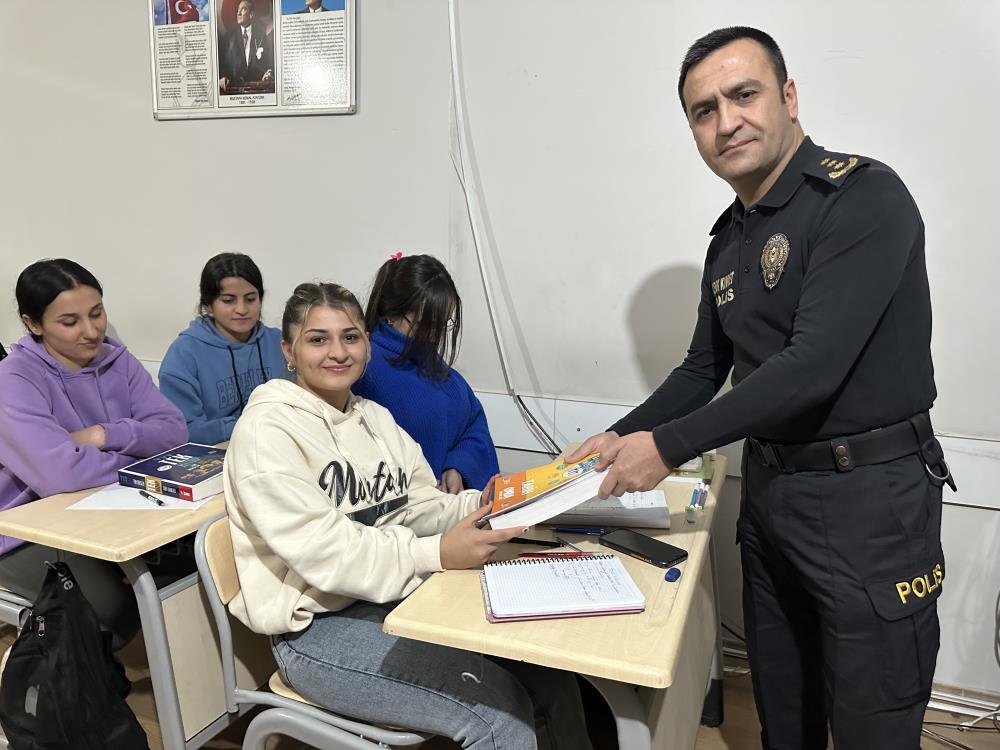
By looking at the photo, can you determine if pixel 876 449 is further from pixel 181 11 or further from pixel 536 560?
pixel 181 11

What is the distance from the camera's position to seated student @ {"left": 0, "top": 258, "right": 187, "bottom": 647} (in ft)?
5.78

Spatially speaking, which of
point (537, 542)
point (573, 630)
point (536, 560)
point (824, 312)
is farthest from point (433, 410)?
point (824, 312)

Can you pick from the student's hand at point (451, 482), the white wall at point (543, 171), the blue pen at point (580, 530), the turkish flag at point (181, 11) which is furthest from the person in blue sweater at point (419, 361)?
the turkish flag at point (181, 11)

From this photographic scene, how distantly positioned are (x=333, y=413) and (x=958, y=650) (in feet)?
6.40

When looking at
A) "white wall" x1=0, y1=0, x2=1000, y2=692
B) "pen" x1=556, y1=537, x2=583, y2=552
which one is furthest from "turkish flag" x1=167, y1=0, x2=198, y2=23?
"pen" x1=556, y1=537, x2=583, y2=552

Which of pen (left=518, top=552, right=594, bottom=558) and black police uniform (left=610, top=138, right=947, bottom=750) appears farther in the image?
pen (left=518, top=552, right=594, bottom=558)

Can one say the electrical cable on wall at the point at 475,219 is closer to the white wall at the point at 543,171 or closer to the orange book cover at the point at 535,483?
the white wall at the point at 543,171

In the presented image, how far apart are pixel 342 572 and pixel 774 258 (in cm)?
97

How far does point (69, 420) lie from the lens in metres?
1.97

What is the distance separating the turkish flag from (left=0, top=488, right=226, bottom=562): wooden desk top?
1917mm

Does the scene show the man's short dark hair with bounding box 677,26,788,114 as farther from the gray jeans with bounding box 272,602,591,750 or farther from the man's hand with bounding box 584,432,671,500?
the gray jeans with bounding box 272,602,591,750

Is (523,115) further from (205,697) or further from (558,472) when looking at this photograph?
(205,697)

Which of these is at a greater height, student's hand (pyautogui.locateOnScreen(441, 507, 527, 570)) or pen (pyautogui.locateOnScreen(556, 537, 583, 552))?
student's hand (pyautogui.locateOnScreen(441, 507, 527, 570))

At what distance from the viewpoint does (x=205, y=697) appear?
64.3 inches
